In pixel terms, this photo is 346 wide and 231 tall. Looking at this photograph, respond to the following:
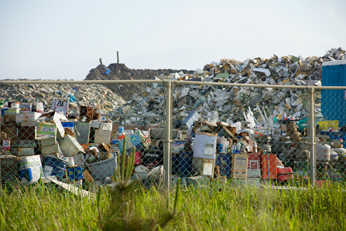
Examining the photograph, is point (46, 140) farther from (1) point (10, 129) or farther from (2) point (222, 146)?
(2) point (222, 146)

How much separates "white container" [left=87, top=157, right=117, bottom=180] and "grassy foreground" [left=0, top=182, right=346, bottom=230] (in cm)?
154

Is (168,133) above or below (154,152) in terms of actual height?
above

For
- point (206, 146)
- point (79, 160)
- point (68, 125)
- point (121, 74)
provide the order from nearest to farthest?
point (206, 146), point (79, 160), point (68, 125), point (121, 74)

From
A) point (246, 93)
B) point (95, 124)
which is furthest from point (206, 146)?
point (246, 93)

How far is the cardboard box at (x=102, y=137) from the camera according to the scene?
18.1 ft

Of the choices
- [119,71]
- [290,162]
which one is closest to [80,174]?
[290,162]

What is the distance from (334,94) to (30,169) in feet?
28.0

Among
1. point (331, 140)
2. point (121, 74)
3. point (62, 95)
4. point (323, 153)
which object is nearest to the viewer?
point (323, 153)

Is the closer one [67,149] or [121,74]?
[67,149]

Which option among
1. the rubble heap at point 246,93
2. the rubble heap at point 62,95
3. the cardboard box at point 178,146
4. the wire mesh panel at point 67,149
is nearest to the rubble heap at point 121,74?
the rubble heap at point 62,95

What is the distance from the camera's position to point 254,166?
→ 4691 mm

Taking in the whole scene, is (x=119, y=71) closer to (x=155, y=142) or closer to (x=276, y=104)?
(x=276, y=104)

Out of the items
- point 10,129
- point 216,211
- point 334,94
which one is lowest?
point 216,211

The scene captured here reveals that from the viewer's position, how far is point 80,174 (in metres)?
4.62
